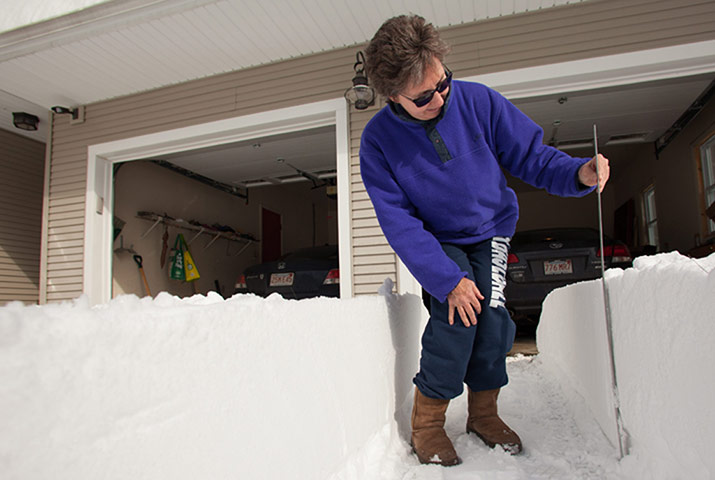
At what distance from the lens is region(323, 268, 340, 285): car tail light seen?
4.32m

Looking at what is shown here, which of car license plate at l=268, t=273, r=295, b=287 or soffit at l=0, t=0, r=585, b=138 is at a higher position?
soffit at l=0, t=0, r=585, b=138

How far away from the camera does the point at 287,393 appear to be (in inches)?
30.6

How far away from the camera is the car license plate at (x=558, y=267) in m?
4.00

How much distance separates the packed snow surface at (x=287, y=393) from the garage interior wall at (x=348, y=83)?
2.48 m

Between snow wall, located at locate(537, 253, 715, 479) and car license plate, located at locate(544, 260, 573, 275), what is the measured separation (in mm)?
2895

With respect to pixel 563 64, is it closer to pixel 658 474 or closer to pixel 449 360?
pixel 449 360

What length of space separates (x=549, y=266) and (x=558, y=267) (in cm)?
8

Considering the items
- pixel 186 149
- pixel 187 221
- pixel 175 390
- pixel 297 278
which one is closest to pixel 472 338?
pixel 175 390

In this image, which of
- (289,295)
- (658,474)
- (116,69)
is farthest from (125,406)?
(116,69)

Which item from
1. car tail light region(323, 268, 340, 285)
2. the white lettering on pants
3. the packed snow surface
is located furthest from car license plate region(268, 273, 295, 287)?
the white lettering on pants

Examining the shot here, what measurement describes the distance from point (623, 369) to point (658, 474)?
0.27 m

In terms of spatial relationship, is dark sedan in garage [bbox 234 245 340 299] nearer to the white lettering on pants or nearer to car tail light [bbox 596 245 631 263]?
car tail light [bbox 596 245 631 263]

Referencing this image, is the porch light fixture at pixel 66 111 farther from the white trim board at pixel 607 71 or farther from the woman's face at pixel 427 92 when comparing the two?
the woman's face at pixel 427 92

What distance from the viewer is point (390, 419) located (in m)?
1.41
